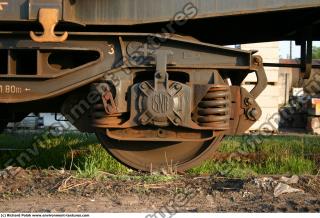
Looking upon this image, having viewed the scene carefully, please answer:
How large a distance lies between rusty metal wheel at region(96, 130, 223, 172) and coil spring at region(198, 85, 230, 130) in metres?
0.23

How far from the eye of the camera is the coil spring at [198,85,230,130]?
4918mm

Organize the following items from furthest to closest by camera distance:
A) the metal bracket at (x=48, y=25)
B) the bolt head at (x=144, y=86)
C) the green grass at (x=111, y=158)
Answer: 1. the green grass at (x=111, y=158)
2. the bolt head at (x=144, y=86)
3. the metal bracket at (x=48, y=25)

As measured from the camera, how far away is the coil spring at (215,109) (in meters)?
4.92

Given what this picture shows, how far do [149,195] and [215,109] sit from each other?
124 cm

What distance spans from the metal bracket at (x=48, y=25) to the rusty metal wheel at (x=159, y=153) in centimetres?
106

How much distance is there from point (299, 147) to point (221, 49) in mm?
3413

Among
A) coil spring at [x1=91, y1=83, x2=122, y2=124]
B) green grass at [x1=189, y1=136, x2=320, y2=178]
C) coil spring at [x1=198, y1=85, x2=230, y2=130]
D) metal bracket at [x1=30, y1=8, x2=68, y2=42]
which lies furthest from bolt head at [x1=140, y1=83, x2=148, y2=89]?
green grass at [x1=189, y1=136, x2=320, y2=178]

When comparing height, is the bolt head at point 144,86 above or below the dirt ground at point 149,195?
above

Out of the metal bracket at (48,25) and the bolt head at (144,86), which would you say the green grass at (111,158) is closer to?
the bolt head at (144,86)

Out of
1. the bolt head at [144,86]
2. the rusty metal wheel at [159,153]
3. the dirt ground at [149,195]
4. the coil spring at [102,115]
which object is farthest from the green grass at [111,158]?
the bolt head at [144,86]

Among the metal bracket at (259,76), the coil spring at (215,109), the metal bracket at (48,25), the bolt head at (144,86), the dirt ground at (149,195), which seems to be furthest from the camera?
the metal bracket at (259,76)

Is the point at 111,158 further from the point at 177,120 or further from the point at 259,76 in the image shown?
the point at 259,76

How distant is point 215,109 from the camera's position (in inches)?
193

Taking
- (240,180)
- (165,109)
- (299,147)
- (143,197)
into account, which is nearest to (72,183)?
(143,197)
